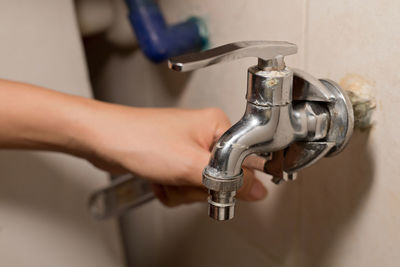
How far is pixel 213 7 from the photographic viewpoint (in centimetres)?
50

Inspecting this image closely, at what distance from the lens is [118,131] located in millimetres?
421

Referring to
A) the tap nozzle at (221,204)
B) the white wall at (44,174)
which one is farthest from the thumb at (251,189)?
the white wall at (44,174)

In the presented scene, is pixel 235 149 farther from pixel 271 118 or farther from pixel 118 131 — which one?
pixel 118 131

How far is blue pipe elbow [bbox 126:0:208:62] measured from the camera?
21.0 inches

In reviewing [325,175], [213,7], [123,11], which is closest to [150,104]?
[123,11]

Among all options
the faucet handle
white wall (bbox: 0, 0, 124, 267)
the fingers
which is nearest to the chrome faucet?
the faucet handle

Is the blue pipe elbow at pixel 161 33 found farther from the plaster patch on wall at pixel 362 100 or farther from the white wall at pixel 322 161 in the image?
the plaster patch on wall at pixel 362 100

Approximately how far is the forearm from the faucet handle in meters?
0.20

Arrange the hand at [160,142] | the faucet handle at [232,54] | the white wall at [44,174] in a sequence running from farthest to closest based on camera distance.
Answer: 1. the white wall at [44,174]
2. the hand at [160,142]
3. the faucet handle at [232,54]

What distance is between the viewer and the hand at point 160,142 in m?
0.40

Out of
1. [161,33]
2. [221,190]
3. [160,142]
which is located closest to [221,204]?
[221,190]

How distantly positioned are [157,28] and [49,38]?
12cm

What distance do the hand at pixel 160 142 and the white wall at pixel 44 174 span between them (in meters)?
0.15

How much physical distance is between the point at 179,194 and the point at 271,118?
199 mm
